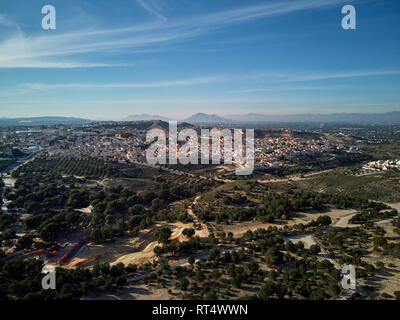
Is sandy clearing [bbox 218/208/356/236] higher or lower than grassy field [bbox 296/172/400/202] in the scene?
lower

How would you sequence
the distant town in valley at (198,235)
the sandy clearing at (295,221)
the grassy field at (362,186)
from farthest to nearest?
the grassy field at (362,186) → the sandy clearing at (295,221) → the distant town in valley at (198,235)

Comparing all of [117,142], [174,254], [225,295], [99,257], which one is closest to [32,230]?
[99,257]

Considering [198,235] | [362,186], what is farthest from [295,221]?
[362,186]

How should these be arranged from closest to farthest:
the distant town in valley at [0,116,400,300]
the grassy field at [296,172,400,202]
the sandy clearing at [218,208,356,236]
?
the distant town in valley at [0,116,400,300]
the sandy clearing at [218,208,356,236]
the grassy field at [296,172,400,202]

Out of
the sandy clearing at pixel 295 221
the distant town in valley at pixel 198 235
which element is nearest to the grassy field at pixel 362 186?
the distant town in valley at pixel 198 235

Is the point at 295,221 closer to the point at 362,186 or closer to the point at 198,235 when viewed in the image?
the point at 198,235

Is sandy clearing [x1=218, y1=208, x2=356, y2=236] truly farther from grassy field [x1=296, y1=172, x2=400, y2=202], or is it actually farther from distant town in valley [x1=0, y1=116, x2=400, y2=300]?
grassy field [x1=296, y1=172, x2=400, y2=202]

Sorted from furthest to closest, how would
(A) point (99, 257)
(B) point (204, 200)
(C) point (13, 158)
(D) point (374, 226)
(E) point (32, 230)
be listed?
(C) point (13, 158)
(B) point (204, 200)
(E) point (32, 230)
(D) point (374, 226)
(A) point (99, 257)

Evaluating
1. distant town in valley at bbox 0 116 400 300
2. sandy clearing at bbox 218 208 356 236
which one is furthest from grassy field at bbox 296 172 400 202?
sandy clearing at bbox 218 208 356 236

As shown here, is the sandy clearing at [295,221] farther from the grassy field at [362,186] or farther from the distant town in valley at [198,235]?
the grassy field at [362,186]
